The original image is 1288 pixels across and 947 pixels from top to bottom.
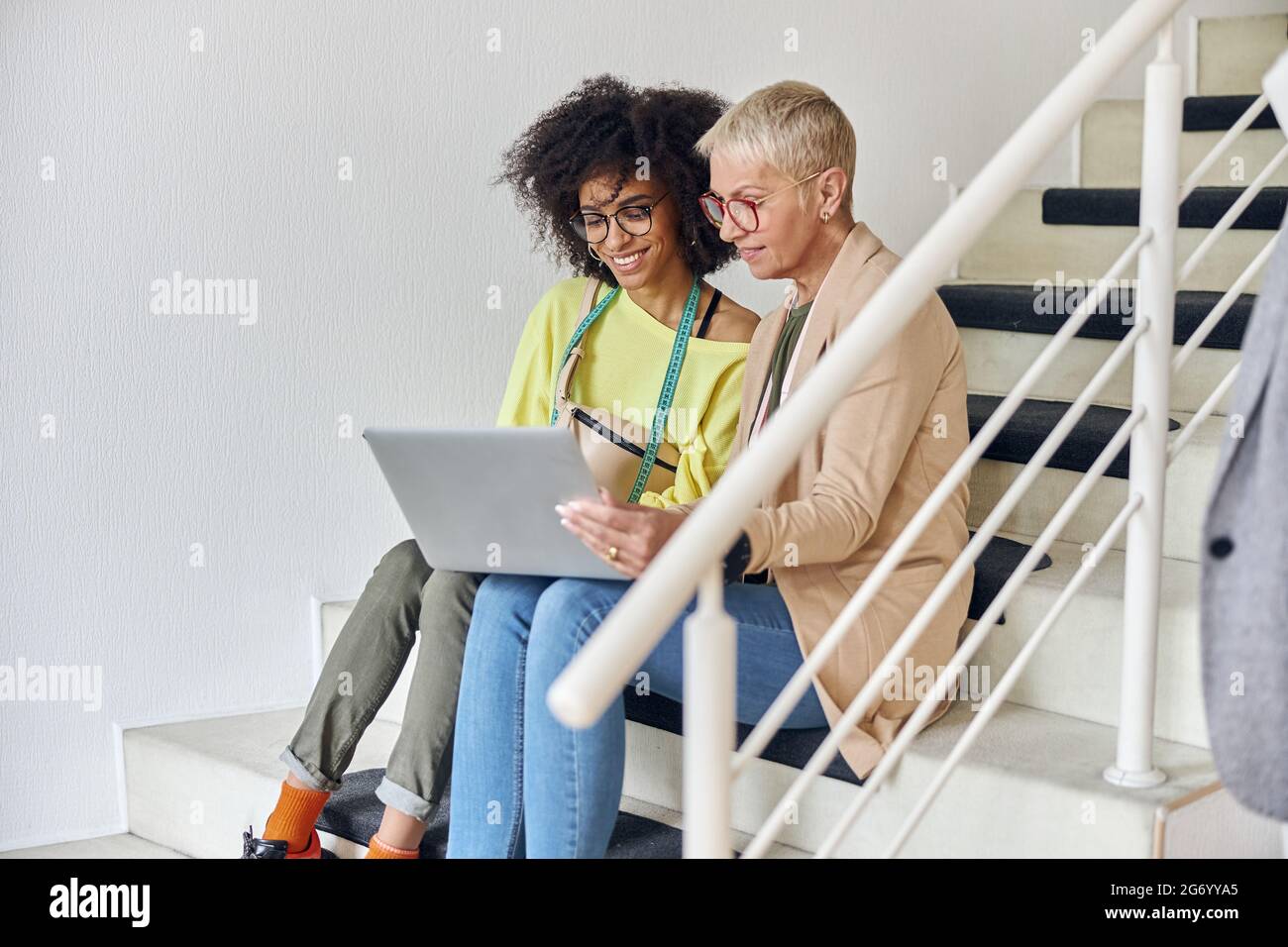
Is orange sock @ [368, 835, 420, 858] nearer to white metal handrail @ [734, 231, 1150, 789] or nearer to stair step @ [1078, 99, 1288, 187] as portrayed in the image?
white metal handrail @ [734, 231, 1150, 789]

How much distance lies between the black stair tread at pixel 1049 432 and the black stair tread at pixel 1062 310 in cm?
14

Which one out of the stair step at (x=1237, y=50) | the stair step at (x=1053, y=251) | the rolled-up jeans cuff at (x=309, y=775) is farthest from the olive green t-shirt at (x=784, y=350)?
the stair step at (x=1237, y=50)

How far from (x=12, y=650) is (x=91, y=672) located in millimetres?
127

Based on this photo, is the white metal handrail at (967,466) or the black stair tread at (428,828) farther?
the black stair tread at (428,828)

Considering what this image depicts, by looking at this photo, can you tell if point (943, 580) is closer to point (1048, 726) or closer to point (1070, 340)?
point (1048, 726)

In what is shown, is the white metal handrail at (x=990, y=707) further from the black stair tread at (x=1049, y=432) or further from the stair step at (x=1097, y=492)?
the black stair tread at (x=1049, y=432)

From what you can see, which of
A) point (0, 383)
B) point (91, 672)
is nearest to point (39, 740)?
point (91, 672)

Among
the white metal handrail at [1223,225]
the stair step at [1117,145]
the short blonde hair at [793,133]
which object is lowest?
the white metal handrail at [1223,225]

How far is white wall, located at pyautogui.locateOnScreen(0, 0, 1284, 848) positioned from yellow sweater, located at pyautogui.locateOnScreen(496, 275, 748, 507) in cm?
36

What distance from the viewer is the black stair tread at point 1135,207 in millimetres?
2332

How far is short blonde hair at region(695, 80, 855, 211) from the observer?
1.70 meters

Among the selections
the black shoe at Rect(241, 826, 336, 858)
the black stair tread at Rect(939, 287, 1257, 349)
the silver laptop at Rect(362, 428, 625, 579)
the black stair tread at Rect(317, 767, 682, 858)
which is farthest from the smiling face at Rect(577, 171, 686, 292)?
the black shoe at Rect(241, 826, 336, 858)
